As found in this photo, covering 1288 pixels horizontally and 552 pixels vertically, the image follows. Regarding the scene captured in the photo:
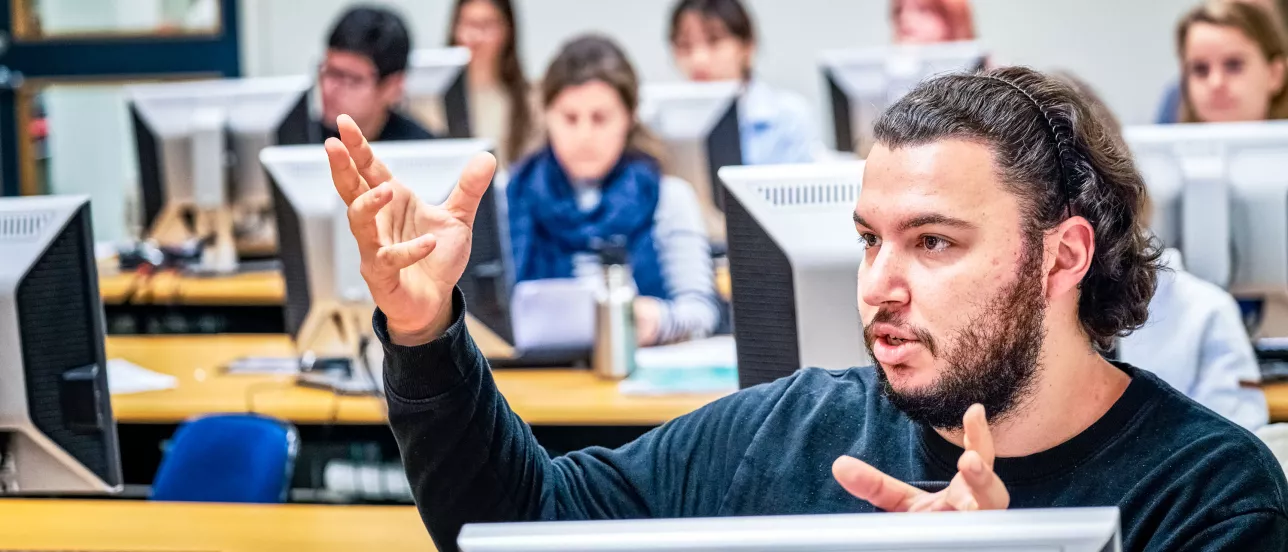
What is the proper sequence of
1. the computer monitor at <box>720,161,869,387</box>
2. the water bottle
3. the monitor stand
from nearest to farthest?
1. the computer monitor at <box>720,161,869,387</box>
2. the water bottle
3. the monitor stand

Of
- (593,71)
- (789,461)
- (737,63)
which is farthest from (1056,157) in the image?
(737,63)

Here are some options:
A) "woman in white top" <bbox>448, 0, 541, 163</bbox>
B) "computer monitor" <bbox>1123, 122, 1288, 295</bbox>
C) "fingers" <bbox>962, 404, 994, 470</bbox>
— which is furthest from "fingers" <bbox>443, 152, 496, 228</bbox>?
"woman in white top" <bbox>448, 0, 541, 163</bbox>

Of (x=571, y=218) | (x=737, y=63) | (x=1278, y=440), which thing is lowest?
(x=571, y=218)

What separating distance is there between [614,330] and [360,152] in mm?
1421

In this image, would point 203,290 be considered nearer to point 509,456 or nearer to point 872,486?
point 509,456

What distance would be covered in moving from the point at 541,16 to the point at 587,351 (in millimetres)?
3484

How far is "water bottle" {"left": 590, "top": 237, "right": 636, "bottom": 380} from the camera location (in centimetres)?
273

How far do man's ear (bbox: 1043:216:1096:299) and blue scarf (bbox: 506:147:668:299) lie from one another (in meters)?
1.99

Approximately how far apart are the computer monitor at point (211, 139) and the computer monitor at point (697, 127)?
36.4 inches

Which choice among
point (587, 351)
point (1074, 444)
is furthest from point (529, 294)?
point (1074, 444)

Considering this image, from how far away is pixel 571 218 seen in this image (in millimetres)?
3459

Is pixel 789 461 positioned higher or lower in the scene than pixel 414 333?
lower

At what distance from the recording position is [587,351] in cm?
287

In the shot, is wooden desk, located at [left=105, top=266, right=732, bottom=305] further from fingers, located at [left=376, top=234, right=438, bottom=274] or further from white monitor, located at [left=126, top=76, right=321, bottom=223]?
fingers, located at [left=376, top=234, right=438, bottom=274]
